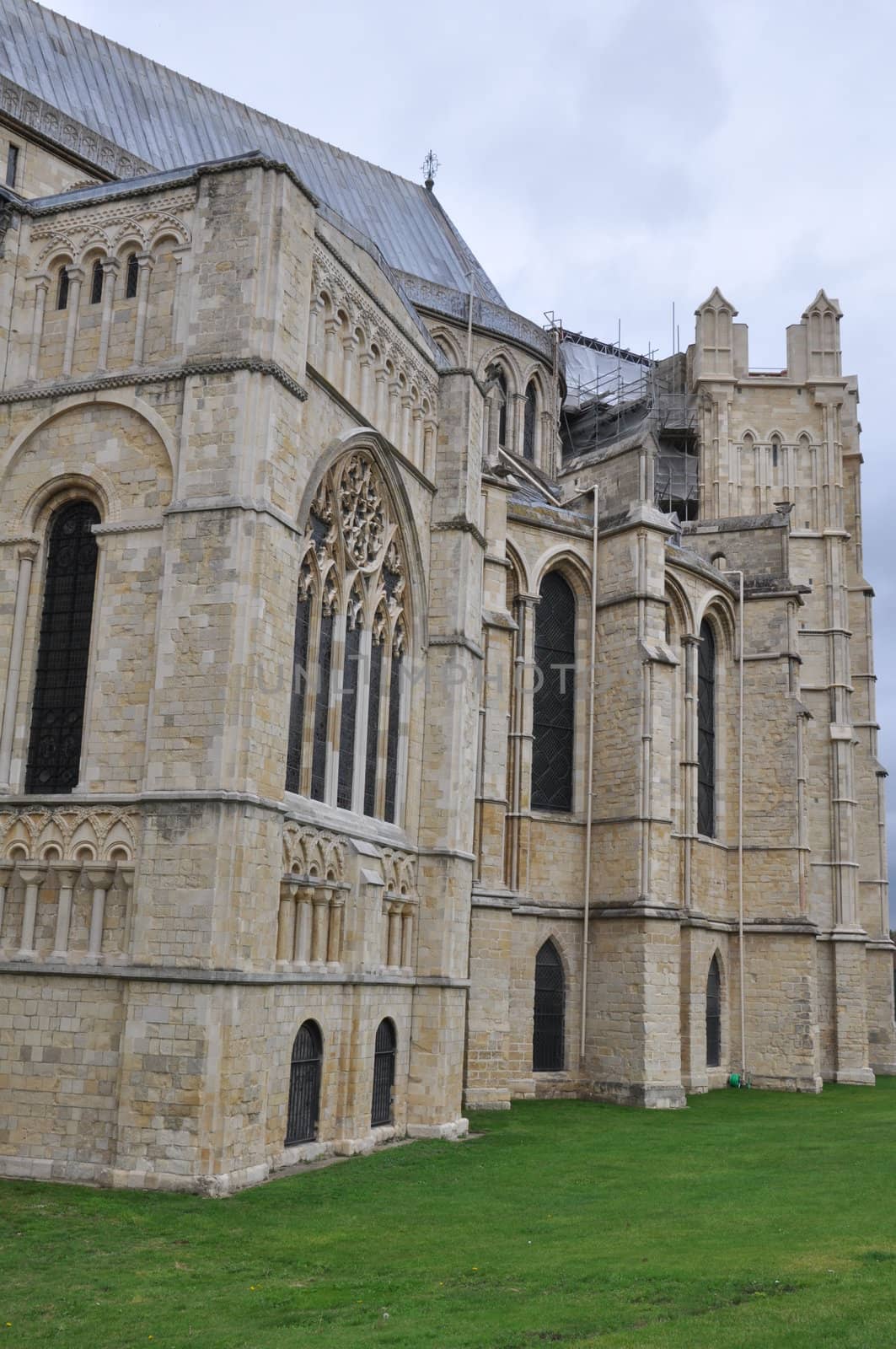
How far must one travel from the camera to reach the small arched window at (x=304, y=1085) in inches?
661

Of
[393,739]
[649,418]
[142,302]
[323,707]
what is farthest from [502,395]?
[142,302]

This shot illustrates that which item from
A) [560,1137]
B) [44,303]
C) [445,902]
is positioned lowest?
[560,1137]

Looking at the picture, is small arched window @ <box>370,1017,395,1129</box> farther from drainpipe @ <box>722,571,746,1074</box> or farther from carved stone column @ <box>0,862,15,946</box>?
drainpipe @ <box>722,571,746,1074</box>

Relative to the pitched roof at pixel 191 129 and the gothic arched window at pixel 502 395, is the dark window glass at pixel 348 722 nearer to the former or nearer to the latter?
the pitched roof at pixel 191 129

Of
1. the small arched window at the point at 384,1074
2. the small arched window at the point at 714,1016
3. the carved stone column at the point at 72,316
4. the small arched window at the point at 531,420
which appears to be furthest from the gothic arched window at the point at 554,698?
the carved stone column at the point at 72,316

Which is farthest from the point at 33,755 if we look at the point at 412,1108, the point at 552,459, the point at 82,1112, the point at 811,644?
the point at 811,644

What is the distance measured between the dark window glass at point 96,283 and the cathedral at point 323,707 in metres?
0.02

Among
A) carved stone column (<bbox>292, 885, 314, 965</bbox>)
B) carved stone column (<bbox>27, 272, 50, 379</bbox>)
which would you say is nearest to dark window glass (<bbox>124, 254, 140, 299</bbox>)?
carved stone column (<bbox>27, 272, 50, 379</bbox>)

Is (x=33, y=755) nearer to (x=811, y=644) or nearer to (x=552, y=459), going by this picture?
(x=552, y=459)

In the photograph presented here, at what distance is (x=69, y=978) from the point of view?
1517cm

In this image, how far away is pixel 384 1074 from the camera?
1961 cm

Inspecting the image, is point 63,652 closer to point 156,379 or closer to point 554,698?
point 156,379

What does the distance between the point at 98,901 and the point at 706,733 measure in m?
19.8

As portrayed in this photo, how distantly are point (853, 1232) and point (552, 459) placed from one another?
88.8 ft
